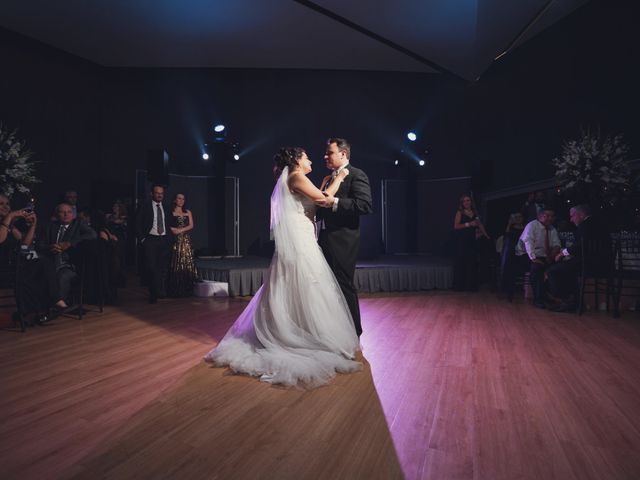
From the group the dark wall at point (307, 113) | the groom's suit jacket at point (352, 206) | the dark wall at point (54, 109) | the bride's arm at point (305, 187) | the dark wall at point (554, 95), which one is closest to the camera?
the bride's arm at point (305, 187)

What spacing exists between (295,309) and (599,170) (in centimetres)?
476

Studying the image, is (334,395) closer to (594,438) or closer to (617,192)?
(594,438)

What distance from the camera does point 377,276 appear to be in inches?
262

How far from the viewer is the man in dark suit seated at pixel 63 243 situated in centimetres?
468

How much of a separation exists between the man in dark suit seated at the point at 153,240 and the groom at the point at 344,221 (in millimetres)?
3346

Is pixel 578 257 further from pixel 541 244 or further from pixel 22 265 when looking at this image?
pixel 22 265

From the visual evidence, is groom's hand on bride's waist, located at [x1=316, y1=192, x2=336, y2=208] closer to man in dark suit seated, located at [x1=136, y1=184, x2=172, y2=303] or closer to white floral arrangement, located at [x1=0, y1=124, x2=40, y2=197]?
man in dark suit seated, located at [x1=136, y1=184, x2=172, y2=303]

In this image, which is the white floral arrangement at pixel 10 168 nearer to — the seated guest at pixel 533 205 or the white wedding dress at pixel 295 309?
the white wedding dress at pixel 295 309

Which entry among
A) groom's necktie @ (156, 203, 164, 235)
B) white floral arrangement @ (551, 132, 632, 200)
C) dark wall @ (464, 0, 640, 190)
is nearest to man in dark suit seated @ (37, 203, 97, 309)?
groom's necktie @ (156, 203, 164, 235)

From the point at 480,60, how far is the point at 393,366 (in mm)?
7291

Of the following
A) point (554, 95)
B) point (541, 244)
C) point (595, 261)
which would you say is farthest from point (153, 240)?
point (554, 95)

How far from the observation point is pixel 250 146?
9.55 meters

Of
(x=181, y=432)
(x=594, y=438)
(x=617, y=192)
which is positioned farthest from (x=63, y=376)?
(x=617, y=192)

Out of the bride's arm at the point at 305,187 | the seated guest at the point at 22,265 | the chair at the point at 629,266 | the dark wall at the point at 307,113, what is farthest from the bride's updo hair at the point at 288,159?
the dark wall at the point at 307,113
